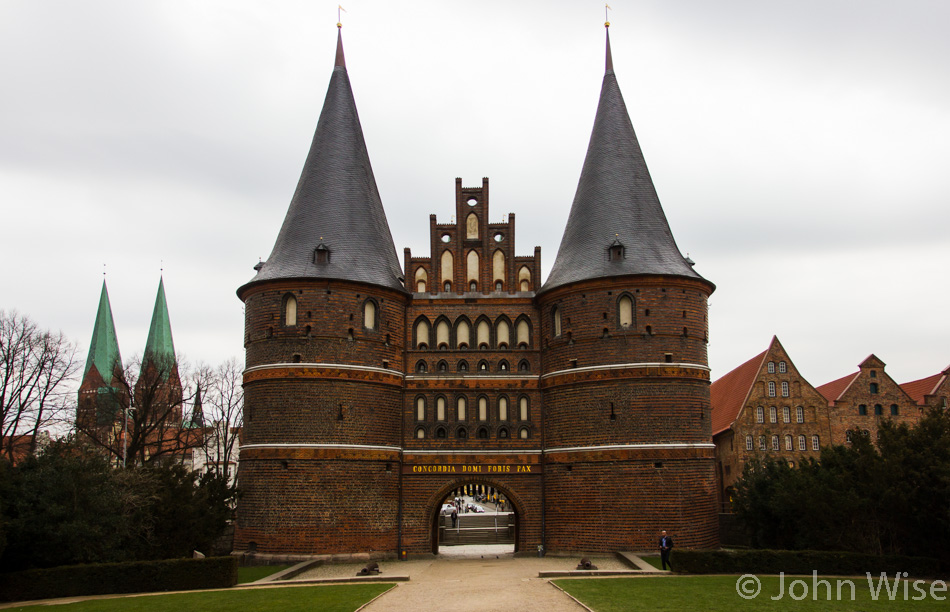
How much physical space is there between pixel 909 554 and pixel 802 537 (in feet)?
9.71

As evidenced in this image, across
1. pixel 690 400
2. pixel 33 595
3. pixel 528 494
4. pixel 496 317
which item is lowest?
pixel 33 595

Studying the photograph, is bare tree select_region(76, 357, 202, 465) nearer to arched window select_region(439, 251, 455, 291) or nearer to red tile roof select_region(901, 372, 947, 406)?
arched window select_region(439, 251, 455, 291)

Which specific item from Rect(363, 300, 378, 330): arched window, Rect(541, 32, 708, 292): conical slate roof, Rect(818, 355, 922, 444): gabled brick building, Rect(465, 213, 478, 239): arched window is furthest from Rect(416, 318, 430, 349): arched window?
Rect(818, 355, 922, 444): gabled brick building

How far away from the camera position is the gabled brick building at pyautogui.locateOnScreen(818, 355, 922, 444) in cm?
4794

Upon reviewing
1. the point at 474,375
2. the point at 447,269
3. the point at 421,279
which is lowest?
the point at 474,375

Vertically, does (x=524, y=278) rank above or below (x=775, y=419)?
above

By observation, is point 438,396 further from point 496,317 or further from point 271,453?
point 271,453

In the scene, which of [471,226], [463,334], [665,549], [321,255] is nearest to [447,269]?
[471,226]

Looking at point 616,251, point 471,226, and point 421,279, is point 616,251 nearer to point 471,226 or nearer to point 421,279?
point 471,226

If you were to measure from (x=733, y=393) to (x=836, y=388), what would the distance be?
645 cm

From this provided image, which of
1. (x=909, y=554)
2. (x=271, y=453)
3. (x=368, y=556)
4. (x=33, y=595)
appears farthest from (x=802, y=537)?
(x=33, y=595)

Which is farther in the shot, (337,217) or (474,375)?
(474,375)

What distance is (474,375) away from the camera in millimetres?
31969

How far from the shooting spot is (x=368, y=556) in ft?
94.8
